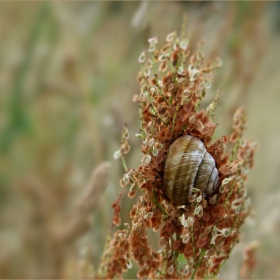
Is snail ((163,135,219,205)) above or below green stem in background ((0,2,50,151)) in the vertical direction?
below

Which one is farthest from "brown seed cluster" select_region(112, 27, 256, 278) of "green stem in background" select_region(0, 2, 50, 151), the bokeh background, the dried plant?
"green stem in background" select_region(0, 2, 50, 151)

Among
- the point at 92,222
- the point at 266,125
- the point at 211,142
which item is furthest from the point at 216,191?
the point at 266,125

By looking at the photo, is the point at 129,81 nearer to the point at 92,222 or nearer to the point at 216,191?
the point at 92,222

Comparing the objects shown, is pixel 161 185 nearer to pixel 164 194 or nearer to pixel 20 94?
pixel 164 194

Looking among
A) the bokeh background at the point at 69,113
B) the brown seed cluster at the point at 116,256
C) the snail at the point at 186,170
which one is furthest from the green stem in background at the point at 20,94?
the snail at the point at 186,170

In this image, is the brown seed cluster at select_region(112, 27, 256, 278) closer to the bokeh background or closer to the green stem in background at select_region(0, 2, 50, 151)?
the bokeh background

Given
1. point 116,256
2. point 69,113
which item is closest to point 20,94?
point 69,113

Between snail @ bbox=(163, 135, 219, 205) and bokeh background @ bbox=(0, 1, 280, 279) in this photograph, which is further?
bokeh background @ bbox=(0, 1, 280, 279)
